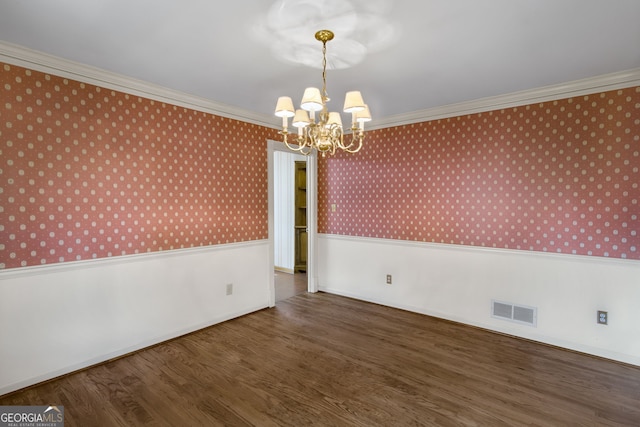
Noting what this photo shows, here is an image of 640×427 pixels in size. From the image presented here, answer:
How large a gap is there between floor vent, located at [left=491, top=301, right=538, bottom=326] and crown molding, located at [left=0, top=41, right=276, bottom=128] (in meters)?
3.56

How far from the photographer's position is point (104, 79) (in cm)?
273

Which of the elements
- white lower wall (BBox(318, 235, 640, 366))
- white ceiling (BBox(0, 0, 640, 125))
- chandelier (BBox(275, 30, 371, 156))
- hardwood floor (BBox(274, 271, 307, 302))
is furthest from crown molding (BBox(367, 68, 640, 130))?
hardwood floor (BBox(274, 271, 307, 302))

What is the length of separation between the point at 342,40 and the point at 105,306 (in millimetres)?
2860

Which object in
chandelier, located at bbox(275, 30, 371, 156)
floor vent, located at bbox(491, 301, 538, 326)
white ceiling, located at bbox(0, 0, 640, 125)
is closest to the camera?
white ceiling, located at bbox(0, 0, 640, 125)

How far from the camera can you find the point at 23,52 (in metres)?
2.32

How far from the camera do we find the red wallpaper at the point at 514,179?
282 centimetres

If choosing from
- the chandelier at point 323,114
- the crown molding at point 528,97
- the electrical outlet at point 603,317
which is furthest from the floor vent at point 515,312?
the chandelier at point 323,114

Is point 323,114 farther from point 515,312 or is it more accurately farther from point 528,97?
point 515,312

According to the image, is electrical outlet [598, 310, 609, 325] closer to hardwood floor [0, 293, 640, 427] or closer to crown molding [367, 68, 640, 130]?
hardwood floor [0, 293, 640, 427]

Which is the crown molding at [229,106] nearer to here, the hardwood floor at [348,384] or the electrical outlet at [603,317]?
the electrical outlet at [603,317]

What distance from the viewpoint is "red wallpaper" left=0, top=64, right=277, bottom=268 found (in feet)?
7.69

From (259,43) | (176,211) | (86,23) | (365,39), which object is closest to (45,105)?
(86,23)

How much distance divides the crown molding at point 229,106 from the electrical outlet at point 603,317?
198 centimetres

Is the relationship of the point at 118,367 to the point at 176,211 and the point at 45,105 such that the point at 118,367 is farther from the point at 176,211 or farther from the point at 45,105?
the point at 45,105
